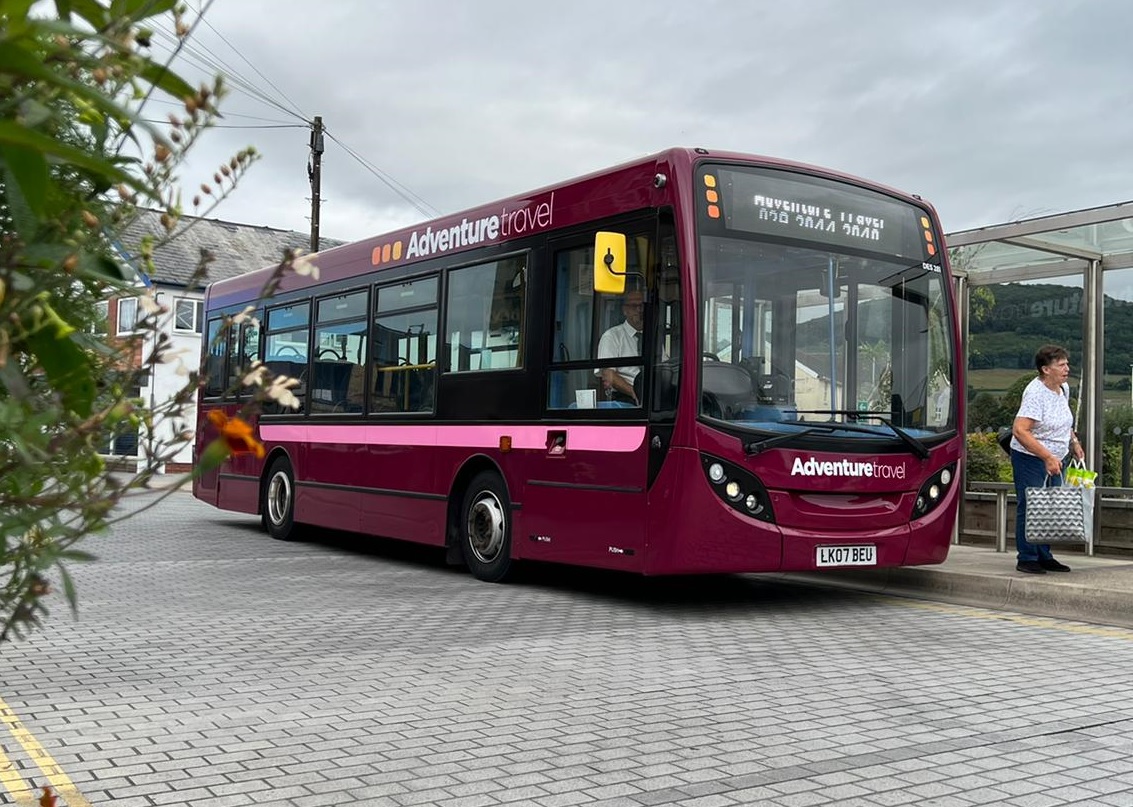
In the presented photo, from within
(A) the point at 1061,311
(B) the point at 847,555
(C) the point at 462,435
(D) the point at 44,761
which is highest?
(A) the point at 1061,311

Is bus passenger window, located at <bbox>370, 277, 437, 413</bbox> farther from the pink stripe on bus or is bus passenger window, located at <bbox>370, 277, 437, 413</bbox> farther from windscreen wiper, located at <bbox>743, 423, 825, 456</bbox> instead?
windscreen wiper, located at <bbox>743, 423, 825, 456</bbox>

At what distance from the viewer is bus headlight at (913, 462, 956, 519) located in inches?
359

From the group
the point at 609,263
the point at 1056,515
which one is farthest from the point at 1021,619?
the point at 609,263

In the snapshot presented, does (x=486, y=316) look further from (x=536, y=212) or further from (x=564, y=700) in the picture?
(x=564, y=700)

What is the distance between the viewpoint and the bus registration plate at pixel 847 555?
8531 mm

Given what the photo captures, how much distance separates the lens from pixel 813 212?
29.6 ft

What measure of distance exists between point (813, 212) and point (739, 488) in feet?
7.53

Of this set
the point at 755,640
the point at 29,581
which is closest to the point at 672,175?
the point at 755,640

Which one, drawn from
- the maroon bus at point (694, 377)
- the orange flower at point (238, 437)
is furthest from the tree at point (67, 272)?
the maroon bus at point (694, 377)

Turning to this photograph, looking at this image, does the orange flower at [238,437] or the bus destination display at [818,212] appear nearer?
the orange flower at [238,437]

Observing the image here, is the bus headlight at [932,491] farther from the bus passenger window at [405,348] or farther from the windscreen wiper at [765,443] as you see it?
the bus passenger window at [405,348]

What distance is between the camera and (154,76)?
1.49 metres

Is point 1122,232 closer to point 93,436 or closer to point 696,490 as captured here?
point 696,490

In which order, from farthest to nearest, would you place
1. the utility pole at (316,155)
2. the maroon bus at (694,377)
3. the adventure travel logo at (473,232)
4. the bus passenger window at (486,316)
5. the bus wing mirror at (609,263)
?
1. the utility pole at (316,155)
2. the bus passenger window at (486,316)
3. the adventure travel logo at (473,232)
4. the bus wing mirror at (609,263)
5. the maroon bus at (694,377)
